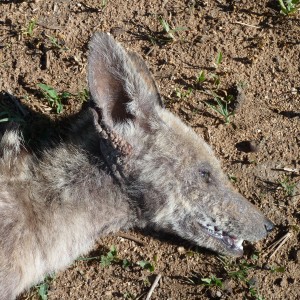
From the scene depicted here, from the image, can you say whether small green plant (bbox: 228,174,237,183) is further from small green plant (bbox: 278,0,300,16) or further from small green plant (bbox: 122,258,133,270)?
small green plant (bbox: 278,0,300,16)

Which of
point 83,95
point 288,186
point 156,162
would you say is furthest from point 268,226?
point 83,95

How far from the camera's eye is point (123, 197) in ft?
15.1

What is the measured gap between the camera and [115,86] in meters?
4.28

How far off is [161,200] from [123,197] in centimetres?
32

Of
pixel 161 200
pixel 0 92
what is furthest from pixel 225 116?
pixel 0 92

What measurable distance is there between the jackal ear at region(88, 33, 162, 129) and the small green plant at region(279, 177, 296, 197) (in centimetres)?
168

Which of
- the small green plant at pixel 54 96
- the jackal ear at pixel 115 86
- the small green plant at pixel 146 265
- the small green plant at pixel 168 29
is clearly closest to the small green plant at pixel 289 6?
the small green plant at pixel 168 29

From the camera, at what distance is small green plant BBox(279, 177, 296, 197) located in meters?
5.38

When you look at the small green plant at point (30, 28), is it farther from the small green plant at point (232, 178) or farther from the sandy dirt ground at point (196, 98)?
the small green plant at point (232, 178)

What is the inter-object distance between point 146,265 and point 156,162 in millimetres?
1300

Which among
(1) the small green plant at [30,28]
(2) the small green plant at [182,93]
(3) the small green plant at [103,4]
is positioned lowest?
(2) the small green plant at [182,93]

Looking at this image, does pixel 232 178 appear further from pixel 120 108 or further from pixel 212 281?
pixel 120 108

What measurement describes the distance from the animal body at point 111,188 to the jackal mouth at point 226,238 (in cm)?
2

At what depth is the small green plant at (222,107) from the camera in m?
5.46
